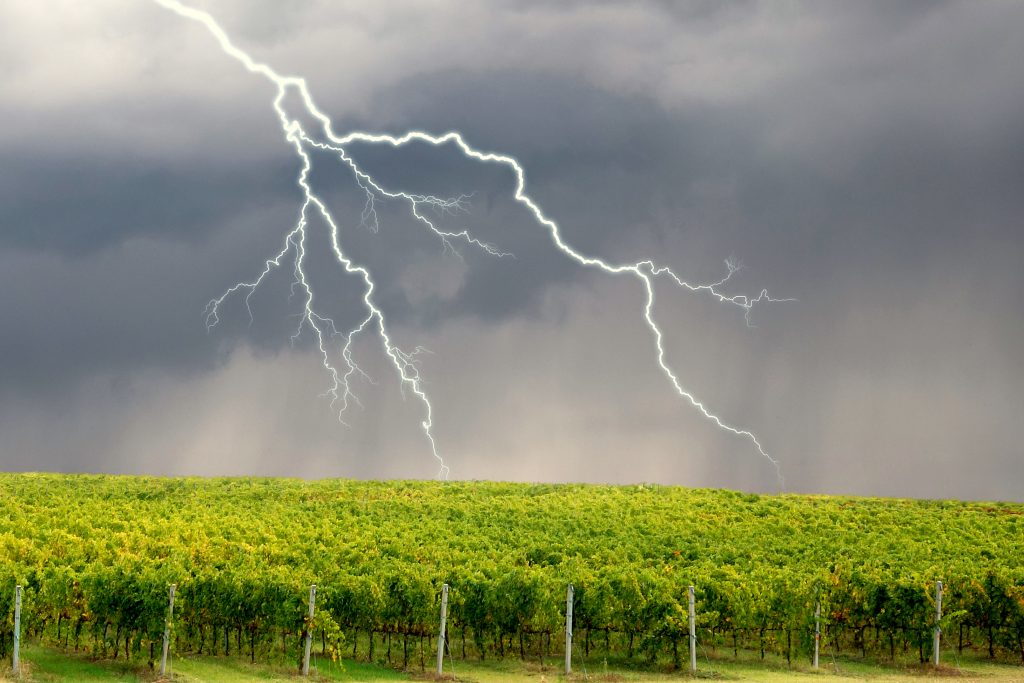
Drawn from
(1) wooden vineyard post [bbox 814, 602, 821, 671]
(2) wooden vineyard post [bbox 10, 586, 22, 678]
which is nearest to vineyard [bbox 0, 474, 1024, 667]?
(1) wooden vineyard post [bbox 814, 602, 821, 671]

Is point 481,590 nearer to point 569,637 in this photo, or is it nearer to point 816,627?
point 569,637

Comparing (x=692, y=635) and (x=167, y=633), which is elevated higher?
(x=692, y=635)

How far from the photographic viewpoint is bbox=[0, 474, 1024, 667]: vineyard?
83.9 feet

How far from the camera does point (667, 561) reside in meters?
40.5

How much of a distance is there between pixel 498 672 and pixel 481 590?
222 cm

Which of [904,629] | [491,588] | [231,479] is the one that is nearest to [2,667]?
[491,588]

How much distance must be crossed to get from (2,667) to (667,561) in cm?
2526

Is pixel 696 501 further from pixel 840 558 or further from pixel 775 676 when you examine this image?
pixel 775 676

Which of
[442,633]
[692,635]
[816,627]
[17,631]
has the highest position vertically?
[816,627]

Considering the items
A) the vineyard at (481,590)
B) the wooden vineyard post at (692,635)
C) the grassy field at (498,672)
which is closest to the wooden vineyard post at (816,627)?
the vineyard at (481,590)

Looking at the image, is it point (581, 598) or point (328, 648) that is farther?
point (581, 598)

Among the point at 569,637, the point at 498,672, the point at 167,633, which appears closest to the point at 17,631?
the point at 167,633

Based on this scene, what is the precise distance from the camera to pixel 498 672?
1011 inches

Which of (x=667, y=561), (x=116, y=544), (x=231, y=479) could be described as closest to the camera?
(x=116, y=544)
